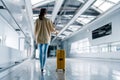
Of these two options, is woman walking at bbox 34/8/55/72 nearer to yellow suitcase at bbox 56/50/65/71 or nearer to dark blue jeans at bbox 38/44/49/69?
dark blue jeans at bbox 38/44/49/69

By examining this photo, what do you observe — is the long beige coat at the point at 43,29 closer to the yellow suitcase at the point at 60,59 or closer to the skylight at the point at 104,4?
the yellow suitcase at the point at 60,59

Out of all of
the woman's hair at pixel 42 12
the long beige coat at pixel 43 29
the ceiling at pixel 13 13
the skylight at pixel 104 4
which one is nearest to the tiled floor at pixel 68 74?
the long beige coat at pixel 43 29

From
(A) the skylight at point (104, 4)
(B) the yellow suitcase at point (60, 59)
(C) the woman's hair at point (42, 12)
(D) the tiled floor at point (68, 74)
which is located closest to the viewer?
(D) the tiled floor at point (68, 74)

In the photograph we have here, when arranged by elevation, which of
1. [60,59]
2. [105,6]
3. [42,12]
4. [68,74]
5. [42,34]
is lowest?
[68,74]

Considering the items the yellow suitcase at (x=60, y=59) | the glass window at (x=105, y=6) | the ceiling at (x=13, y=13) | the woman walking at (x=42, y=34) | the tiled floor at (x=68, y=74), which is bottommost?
the tiled floor at (x=68, y=74)

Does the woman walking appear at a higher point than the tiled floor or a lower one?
higher

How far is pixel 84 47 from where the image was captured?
24141 mm

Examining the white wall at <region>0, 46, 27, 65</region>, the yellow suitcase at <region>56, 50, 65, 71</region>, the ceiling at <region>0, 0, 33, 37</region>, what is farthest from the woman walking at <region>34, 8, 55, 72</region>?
the white wall at <region>0, 46, 27, 65</region>

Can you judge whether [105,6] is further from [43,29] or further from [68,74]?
[68,74]

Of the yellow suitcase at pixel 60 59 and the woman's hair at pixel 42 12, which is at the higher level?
the woman's hair at pixel 42 12

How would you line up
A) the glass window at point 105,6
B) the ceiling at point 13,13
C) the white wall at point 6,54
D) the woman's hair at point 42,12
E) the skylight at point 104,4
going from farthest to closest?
the glass window at point 105,6 → the skylight at point 104,4 → the woman's hair at point 42,12 → the white wall at point 6,54 → the ceiling at point 13,13

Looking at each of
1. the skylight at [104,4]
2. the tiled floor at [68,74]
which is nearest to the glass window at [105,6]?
the skylight at [104,4]

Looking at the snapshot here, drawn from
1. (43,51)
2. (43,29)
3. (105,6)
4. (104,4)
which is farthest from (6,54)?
(105,6)

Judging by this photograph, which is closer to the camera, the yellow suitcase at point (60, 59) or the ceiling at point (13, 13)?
the ceiling at point (13, 13)
